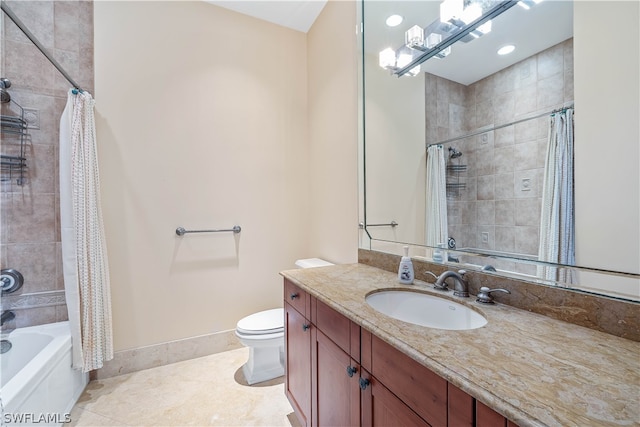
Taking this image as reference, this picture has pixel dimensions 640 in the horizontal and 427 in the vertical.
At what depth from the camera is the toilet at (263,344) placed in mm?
1794

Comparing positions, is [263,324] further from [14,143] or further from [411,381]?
[14,143]

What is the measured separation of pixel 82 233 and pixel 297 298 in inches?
56.3

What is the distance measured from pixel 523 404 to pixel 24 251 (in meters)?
2.63

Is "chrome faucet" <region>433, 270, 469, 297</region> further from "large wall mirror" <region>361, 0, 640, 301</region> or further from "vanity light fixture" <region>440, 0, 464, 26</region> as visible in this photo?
"vanity light fixture" <region>440, 0, 464, 26</region>

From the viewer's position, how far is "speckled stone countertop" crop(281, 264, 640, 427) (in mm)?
479

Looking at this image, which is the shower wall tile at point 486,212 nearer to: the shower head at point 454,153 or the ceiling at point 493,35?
the shower head at point 454,153

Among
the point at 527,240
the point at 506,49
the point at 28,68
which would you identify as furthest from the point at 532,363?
the point at 28,68

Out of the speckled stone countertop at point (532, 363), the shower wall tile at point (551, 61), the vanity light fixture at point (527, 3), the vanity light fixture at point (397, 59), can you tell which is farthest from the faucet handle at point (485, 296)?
the vanity light fixture at point (397, 59)

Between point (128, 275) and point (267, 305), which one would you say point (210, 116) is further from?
point (267, 305)

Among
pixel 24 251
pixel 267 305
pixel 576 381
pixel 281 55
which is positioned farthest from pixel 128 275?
pixel 576 381

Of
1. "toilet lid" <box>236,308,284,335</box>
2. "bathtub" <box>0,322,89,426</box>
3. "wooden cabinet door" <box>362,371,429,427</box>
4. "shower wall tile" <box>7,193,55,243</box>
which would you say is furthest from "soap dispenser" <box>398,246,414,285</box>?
"shower wall tile" <box>7,193,55,243</box>

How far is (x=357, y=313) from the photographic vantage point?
939 millimetres

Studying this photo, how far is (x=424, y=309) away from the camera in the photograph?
3.87 ft

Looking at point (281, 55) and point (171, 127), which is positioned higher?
point (281, 55)
